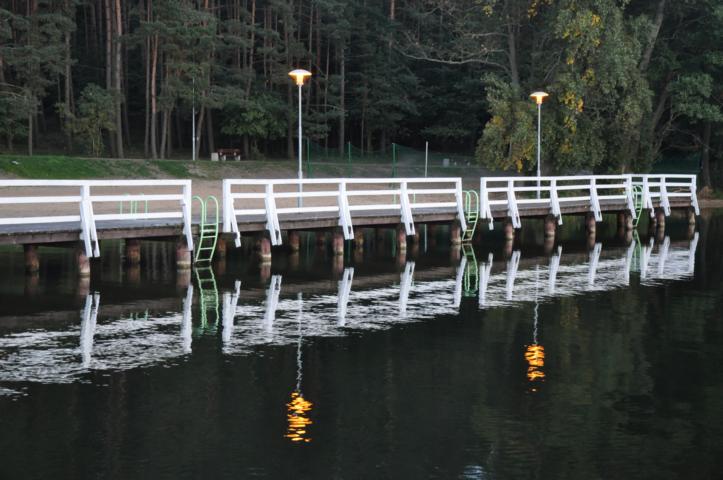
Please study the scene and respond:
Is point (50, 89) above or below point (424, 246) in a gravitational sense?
above

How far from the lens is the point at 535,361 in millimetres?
13836

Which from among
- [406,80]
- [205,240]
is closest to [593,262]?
[205,240]

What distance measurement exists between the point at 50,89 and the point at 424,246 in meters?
44.5

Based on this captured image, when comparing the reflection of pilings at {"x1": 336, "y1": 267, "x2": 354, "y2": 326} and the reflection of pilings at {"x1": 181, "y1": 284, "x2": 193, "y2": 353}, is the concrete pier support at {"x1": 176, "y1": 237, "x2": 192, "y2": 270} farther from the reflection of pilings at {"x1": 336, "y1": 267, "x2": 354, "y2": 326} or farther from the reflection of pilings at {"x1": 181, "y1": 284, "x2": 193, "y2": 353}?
the reflection of pilings at {"x1": 336, "y1": 267, "x2": 354, "y2": 326}

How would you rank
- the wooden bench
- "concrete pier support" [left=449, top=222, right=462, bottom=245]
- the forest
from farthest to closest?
the wooden bench → the forest → "concrete pier support" [left=449, top=222, right=462, bottom=245]

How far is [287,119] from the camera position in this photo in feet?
206

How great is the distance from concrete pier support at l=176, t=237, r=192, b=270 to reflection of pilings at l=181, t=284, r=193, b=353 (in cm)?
254

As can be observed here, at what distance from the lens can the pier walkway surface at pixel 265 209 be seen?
21.4m

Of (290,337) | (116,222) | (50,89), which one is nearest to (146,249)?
(116,222)

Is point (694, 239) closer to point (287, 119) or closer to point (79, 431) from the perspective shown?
point (79, 431)

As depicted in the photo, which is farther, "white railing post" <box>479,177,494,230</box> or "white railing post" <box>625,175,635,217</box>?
"white railing post" <box>625,175,635,217</box>

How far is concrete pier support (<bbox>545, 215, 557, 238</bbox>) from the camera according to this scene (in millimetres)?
33469

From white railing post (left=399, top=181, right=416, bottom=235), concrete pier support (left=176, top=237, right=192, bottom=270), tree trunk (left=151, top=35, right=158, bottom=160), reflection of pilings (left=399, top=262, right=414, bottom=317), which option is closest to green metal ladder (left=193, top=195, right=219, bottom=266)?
concrete pier support (left=176, top=237, right=192, bottom=270)

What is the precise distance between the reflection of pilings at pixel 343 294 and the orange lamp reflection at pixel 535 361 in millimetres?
3308
